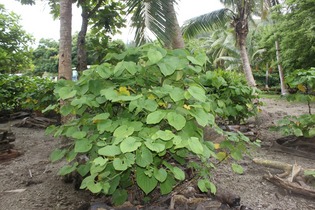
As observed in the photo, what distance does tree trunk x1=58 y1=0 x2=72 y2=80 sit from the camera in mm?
3199

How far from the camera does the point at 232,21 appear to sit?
1041cm

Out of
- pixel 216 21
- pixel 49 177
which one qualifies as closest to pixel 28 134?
pixel 49 177

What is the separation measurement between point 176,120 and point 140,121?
29 cm

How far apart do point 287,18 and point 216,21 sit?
4.56 meters

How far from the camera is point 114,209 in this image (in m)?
1.78

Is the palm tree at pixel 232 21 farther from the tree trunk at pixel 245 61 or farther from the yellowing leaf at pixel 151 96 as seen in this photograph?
the yellowing leaf at pixel 151 96

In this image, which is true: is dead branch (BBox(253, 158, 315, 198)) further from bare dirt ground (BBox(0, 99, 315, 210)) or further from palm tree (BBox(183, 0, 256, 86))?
palm tree (BBox(183, 0, 256, 86))

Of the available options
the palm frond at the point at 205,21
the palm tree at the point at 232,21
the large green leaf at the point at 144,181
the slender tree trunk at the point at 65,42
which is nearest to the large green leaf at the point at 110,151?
the large green leaf at the point at 144,181

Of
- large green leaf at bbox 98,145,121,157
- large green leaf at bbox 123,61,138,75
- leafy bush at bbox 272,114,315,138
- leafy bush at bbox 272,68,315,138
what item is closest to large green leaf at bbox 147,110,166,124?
large green leaf at bbox 98,145,121,157

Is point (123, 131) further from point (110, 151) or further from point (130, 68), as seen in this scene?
point (130, 68)

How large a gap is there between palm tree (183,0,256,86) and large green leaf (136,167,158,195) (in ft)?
28.8

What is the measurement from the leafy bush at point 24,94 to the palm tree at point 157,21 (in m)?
2.22

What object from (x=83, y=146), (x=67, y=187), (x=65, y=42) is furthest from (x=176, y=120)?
(x=65, y=42)

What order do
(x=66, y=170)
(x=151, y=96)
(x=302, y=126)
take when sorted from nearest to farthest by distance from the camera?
1. (x=151, y=96)
2. (x=66, y=170)
3. (x=302, y=126)
